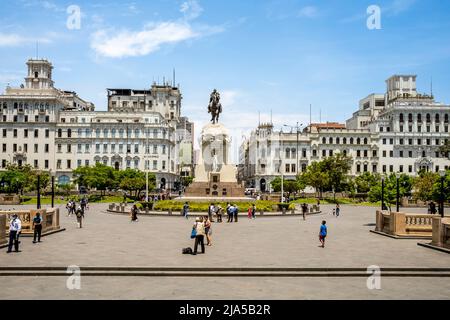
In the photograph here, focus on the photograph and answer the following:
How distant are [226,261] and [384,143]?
94.9m

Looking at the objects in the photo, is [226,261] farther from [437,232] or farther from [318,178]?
[318,178]

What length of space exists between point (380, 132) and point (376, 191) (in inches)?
2812

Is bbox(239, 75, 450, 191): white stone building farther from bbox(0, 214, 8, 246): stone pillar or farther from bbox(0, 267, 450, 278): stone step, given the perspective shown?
bbox(0, 267, 450, 278): stone step

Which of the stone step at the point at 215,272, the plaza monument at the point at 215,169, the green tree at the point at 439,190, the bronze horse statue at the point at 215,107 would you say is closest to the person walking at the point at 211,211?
the plaza monument at the point at 215,169

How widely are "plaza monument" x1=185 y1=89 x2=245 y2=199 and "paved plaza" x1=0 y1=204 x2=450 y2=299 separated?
2527cm

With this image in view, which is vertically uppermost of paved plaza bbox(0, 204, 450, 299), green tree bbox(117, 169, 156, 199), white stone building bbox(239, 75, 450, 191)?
white stone building bbox(239, 75, 450, 191)

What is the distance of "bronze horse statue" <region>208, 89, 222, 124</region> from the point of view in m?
61.5

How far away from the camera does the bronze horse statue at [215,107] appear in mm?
61531

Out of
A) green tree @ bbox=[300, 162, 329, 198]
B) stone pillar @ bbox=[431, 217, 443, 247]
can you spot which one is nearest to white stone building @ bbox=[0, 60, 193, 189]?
green tree @ bbox=[300, 162, 329, 198]

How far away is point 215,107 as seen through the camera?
202 ft

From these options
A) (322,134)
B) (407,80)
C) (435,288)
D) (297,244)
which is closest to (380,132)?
(322,134)

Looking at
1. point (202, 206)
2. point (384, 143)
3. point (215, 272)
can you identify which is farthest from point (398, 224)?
point (384, 143)

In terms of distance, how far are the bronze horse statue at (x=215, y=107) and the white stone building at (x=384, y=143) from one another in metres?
46.0
